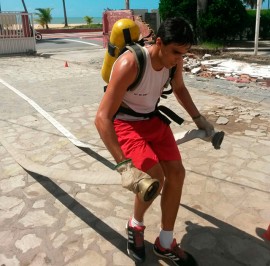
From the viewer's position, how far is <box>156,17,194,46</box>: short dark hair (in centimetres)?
204

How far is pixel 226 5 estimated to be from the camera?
15.1m

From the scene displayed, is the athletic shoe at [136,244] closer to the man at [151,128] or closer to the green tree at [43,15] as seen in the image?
the man at [151,128]

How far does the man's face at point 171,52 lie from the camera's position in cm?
209

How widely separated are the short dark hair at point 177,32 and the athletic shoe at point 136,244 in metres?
1.40

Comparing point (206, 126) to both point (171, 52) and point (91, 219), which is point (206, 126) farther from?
point (91, 219)

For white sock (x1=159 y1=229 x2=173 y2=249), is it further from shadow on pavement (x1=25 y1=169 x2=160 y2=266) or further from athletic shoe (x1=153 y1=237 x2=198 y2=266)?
shadow on pavement (x1=25 y1=169 x2=160 y2=266)

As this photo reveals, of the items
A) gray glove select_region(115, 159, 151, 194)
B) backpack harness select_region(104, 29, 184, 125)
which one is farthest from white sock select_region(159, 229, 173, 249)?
backpack harness select_region(104, 29, 184, 125)

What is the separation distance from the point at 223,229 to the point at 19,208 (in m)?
1.93

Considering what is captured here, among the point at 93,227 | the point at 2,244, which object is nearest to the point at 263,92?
the point at 93,227

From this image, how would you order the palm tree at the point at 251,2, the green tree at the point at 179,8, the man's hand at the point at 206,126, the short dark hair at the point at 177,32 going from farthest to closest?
the palm tree at the point at 251,2, the green tree at the point at 179,8, the man's hand at the point at 206,126, the short dark hair at the point at 177,32

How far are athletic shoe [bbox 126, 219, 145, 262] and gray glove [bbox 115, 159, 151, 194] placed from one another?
0.76m

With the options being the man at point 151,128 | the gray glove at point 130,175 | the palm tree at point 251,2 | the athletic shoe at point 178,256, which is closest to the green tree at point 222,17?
the man at point 151,128

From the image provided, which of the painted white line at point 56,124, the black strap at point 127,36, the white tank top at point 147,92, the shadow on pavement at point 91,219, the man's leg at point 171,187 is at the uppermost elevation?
the black strap at point 127,36

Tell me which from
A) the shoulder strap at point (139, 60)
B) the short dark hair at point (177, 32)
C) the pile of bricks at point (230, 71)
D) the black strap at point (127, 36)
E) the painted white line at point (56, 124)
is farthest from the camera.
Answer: the pile of bricks at point (230, 71)
